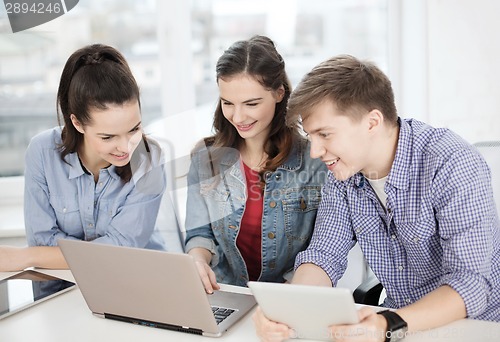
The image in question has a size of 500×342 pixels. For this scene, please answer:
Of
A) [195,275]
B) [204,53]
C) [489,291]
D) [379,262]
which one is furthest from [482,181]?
[204,53]

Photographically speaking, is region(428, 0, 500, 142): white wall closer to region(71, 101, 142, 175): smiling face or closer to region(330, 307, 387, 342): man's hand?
region(71, 101, 142, 175): smiling face

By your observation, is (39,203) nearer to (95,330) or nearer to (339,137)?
(95,330)

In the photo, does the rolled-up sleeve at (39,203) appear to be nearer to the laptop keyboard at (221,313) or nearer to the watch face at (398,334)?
the laptop keyboard at (221,313)

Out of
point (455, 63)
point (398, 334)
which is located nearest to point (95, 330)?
point (398, 334)

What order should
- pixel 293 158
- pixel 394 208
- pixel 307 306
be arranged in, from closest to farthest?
pixel 307 306, pixel 394 208, pixel 293 158

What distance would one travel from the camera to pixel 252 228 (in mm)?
1806

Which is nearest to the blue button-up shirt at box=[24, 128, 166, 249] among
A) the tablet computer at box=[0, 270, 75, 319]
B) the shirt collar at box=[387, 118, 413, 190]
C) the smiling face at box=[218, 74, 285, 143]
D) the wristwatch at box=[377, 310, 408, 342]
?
the tablet computer at box=[0, 270, 75, 319]

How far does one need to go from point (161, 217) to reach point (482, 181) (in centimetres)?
97

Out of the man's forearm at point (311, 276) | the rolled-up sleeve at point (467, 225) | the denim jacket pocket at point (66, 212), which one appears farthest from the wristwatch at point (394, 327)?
the denim jacket pocket at point (66, 212)

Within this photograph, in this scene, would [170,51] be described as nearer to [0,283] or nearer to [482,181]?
[0,283]

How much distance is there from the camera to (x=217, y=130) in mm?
1856

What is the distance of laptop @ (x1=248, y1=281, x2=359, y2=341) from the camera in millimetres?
1047

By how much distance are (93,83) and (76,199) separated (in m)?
0.35

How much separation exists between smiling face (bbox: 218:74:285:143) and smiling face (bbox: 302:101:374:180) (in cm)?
27
